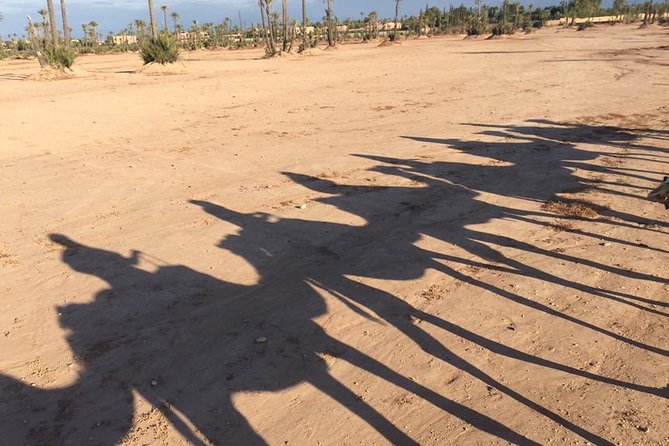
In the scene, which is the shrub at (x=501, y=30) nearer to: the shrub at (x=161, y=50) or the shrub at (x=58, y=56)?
the shrub at (x=161, y=50)

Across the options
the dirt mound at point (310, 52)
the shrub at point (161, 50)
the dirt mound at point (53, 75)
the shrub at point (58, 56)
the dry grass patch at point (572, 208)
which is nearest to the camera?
the dry grass patch at point (572, 208)

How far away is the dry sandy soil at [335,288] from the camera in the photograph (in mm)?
3561

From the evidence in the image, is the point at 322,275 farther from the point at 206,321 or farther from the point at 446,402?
the point at 446,402

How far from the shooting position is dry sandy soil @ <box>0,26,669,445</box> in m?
3.56

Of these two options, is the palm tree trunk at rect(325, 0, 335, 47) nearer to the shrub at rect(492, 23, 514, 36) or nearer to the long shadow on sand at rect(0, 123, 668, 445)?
the shrub at rect(492, 23, 514, 36)

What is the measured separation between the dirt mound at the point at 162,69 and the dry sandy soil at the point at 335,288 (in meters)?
16.1

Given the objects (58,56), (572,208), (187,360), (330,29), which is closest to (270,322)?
(187,360)

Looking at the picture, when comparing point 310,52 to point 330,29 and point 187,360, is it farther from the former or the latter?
point 187,360

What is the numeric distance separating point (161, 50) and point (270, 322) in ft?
88.0

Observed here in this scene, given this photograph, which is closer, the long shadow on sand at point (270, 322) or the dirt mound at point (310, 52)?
the long shadow on sand at point (270, 322)

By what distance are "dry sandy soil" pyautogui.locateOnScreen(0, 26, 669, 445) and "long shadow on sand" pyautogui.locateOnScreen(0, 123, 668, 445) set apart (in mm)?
22

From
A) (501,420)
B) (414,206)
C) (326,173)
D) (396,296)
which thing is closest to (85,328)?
(396,296)

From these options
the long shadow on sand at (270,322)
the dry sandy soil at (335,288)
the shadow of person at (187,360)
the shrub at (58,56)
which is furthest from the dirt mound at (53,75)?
the shadow of person at (187,360)

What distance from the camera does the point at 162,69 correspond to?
27359 millimetres
